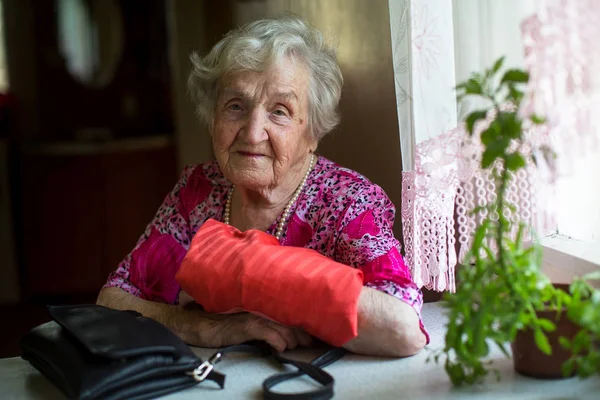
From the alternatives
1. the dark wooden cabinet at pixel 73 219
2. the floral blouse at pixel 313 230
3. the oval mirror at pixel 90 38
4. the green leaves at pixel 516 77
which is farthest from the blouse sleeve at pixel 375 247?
the oval mirror at pixel 90 38

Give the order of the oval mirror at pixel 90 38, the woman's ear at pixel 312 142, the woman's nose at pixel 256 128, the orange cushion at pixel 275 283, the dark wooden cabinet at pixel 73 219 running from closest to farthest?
the orange cushion at pixel 275 283, the woman's nose at pixel 256 128, the woman's ear at pixel 312 142, the dark wooden cabinet at pixel 73 219, the oval mirror at pixel 90 38

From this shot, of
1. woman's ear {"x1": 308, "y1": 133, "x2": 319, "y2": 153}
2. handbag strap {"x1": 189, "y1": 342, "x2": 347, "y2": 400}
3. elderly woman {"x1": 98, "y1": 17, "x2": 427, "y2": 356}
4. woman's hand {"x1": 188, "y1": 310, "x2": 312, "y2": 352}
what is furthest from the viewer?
woman's ear {"x1": 308, "y1": 133, "x2": 319, "y2": 153}

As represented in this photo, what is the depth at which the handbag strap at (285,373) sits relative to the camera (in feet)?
3.63

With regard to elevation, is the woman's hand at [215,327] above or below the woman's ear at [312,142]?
below

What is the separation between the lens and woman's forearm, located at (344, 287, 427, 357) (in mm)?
Result: 1293

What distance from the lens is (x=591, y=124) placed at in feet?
3.81

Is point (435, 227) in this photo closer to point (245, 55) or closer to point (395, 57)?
point (395, 57)

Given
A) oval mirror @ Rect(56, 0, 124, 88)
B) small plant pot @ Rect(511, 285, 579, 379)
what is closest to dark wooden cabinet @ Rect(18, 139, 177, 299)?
oval mirror @ Rect(56, 0, 124, 88)

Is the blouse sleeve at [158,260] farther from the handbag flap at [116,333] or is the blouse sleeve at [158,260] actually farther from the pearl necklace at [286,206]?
the handbag flap at [116,333]

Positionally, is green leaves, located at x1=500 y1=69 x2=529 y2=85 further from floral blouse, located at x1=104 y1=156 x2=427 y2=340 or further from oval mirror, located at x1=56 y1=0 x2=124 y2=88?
oval mirror, located at x1=56 y1=0 x2=124 y2=88

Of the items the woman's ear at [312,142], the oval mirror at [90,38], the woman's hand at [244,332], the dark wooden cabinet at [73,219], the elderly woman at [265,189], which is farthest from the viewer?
the oval mirror at [90,38]

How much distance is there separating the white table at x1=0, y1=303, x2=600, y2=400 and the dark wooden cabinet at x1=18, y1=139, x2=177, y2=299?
2971 millimetres

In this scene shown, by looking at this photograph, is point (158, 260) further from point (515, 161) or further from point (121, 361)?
point (515, 161)

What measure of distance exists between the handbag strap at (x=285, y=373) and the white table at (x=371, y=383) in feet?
0.05
